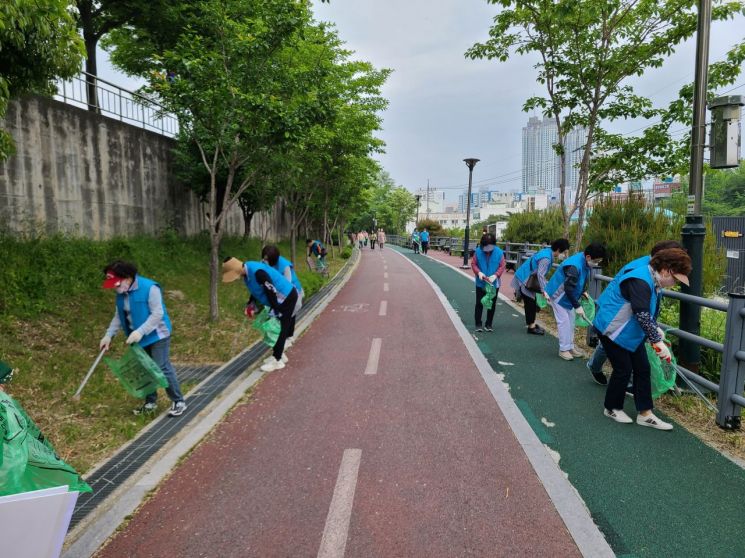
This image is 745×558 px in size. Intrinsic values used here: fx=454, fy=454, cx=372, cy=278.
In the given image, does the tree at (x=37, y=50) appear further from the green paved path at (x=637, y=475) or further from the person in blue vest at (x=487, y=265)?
the person in blue vest at (x=487, y=265)

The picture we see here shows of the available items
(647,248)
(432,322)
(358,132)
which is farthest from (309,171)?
(647,248)

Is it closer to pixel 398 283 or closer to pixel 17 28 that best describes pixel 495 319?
pixel 398 283

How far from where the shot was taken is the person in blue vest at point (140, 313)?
4441 mm

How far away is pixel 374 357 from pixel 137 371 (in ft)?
11.4

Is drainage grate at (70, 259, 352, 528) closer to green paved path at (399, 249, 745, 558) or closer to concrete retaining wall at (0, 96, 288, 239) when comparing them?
green paved path at (399, 249, 745, 558)

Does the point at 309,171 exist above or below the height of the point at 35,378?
above

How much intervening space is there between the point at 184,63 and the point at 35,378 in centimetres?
514

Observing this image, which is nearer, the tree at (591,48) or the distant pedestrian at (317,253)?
the tree at (591,48)

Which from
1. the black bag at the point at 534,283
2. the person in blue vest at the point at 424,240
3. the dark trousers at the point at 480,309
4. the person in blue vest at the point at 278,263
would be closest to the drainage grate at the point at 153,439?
the person in blue vest at the point at 278,263

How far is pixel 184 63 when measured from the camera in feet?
24.0

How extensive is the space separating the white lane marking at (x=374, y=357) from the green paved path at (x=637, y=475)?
6.08ft

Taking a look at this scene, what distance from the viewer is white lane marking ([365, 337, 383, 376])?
21.1 ft

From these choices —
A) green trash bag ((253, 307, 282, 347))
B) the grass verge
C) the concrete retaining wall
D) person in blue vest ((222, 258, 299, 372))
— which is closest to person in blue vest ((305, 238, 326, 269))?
the concrete retaining wall

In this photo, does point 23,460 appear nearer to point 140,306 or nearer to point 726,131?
point 140,306
